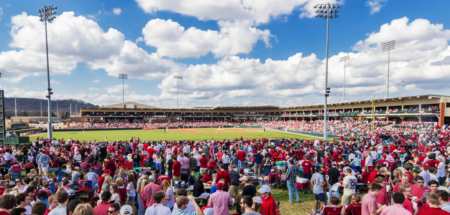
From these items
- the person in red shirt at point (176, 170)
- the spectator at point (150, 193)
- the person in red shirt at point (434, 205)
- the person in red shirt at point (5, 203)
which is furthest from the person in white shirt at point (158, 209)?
the person in red shirt at point (176, 170)

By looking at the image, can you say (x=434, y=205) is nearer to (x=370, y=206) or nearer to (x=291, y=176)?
(x=370, y=206)

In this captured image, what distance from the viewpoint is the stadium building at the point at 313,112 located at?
3497 cm

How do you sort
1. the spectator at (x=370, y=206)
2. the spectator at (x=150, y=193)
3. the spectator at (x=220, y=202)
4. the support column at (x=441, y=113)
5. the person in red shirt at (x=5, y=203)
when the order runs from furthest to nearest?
the support column at (x=441, y=113) → the spectator at (x=150, y=193) → the spectator at (x=220, y=202) → the spectator at (x=370, y=206) → the person in red shirt at (x=5, y=203)

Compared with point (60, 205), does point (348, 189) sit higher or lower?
lower

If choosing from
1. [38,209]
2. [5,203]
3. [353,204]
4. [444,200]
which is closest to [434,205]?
[444,200]

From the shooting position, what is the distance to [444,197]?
4195mm

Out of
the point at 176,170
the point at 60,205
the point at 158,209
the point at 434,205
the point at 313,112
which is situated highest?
the point at 434,205

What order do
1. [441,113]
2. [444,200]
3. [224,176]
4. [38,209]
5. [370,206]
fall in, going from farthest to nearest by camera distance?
[441,113] → [224,176] → [370,206] → [444,200] → [38,209]

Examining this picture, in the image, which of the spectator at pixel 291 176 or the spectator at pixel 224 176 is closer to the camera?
Answer: the spectator at pixel 224 176

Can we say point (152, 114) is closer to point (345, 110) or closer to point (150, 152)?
point (345, 110)

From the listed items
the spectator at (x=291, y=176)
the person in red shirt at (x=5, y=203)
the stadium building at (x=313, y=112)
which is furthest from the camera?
the stadium building at (x=313, y=112)

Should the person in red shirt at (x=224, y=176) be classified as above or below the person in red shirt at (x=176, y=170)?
above

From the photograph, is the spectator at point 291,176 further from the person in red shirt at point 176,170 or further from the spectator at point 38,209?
the spectator at point 38,209

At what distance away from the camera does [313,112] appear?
215ft
